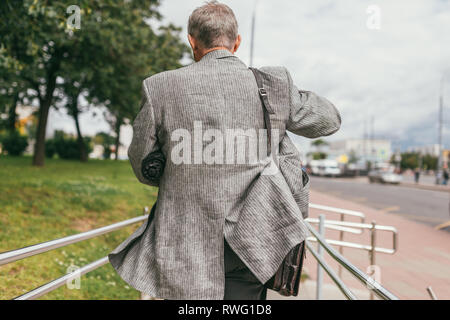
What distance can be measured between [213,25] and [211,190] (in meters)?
0.58

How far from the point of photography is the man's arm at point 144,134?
1.24m

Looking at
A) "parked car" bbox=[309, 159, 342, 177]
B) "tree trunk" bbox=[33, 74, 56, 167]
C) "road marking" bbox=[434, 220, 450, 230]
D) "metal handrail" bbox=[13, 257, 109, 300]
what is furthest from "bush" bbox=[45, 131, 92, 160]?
"parked car" bbox=[309, 159, 342, 177]

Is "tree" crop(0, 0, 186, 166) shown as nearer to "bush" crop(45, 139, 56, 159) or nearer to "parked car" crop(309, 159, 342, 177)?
"bush" crop(45, 139, 56, 159)

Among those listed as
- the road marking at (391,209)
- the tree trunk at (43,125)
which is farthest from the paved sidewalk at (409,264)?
the tree trunk at (43,125)

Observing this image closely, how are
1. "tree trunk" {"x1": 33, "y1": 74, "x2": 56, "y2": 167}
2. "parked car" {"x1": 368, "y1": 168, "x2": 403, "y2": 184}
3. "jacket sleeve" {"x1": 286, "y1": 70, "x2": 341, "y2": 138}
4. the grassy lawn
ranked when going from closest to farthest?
"jacket sleeve" {"x1": 286, "y1": 70, "x2": 341, "y2": 138} → the grassy lawn → "tree trunk" {"x1": 33, "y1": 74, "x2": 56, "y2": 167} → "parked car" {"x1": 368, "y1": 168, "x2": 403, "y2": 184}

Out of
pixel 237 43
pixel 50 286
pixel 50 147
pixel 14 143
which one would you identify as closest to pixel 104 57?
pixel 50 286

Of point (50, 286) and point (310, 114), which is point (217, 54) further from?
point (50, 286)

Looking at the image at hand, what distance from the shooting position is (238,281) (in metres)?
1.23

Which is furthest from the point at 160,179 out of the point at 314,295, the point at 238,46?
the point at 314,295

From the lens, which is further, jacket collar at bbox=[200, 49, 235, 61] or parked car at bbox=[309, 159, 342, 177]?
parked car at bbox=[309, 159, 342, 177]

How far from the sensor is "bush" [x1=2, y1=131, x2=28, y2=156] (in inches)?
967

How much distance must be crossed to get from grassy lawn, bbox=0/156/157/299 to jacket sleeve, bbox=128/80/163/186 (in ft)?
8.56

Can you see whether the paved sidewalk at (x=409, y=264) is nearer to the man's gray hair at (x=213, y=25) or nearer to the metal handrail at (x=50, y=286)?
the metal handrail at (x=50, y=286)
